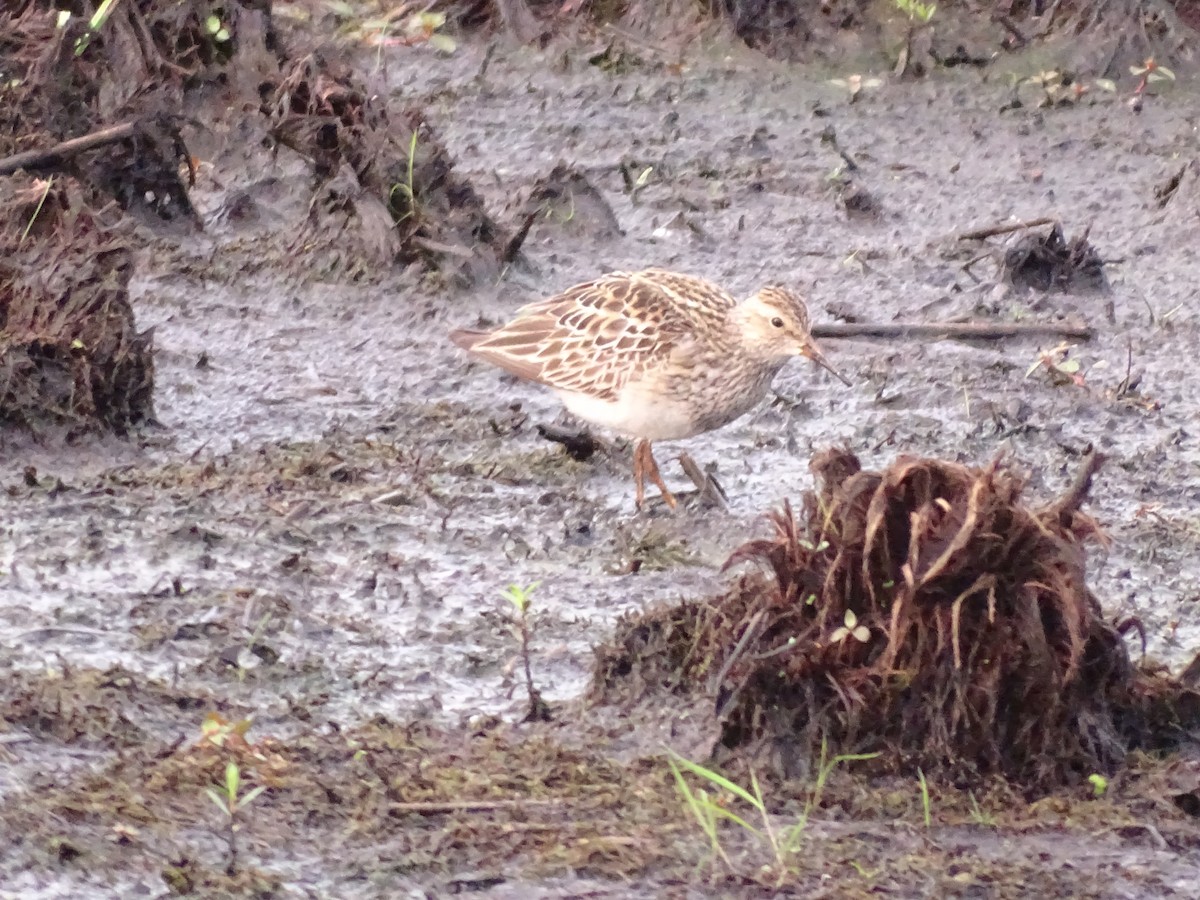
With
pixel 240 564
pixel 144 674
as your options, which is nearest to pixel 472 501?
pixel 240 564

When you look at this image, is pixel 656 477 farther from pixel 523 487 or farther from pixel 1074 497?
pixel 1074 497

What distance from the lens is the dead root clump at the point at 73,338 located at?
24.0 feet

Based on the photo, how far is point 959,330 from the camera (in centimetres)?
826

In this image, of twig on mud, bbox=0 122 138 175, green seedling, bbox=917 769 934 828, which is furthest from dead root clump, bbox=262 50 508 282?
green seedling, bbox=917 769 934 828

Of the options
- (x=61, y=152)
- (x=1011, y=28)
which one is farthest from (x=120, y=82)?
(x=1011, y=28)

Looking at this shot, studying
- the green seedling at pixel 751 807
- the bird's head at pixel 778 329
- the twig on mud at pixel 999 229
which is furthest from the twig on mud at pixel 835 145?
the green seedling at pixel 751 807

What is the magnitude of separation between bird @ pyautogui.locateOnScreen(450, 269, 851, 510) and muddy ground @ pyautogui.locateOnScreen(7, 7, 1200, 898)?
0.97 feet

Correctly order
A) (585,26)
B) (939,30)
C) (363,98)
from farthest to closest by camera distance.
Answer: (585,26) → (939,30) → (363,98)

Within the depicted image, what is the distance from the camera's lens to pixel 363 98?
905cm

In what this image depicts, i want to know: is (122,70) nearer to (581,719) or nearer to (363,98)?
(363,98)

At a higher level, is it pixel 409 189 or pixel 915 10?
pixel 915 10

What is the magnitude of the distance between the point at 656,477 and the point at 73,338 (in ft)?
7.72

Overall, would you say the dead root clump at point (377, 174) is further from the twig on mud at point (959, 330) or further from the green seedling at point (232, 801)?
the green seedling at point (232, 801)

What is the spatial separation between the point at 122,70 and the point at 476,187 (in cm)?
201
